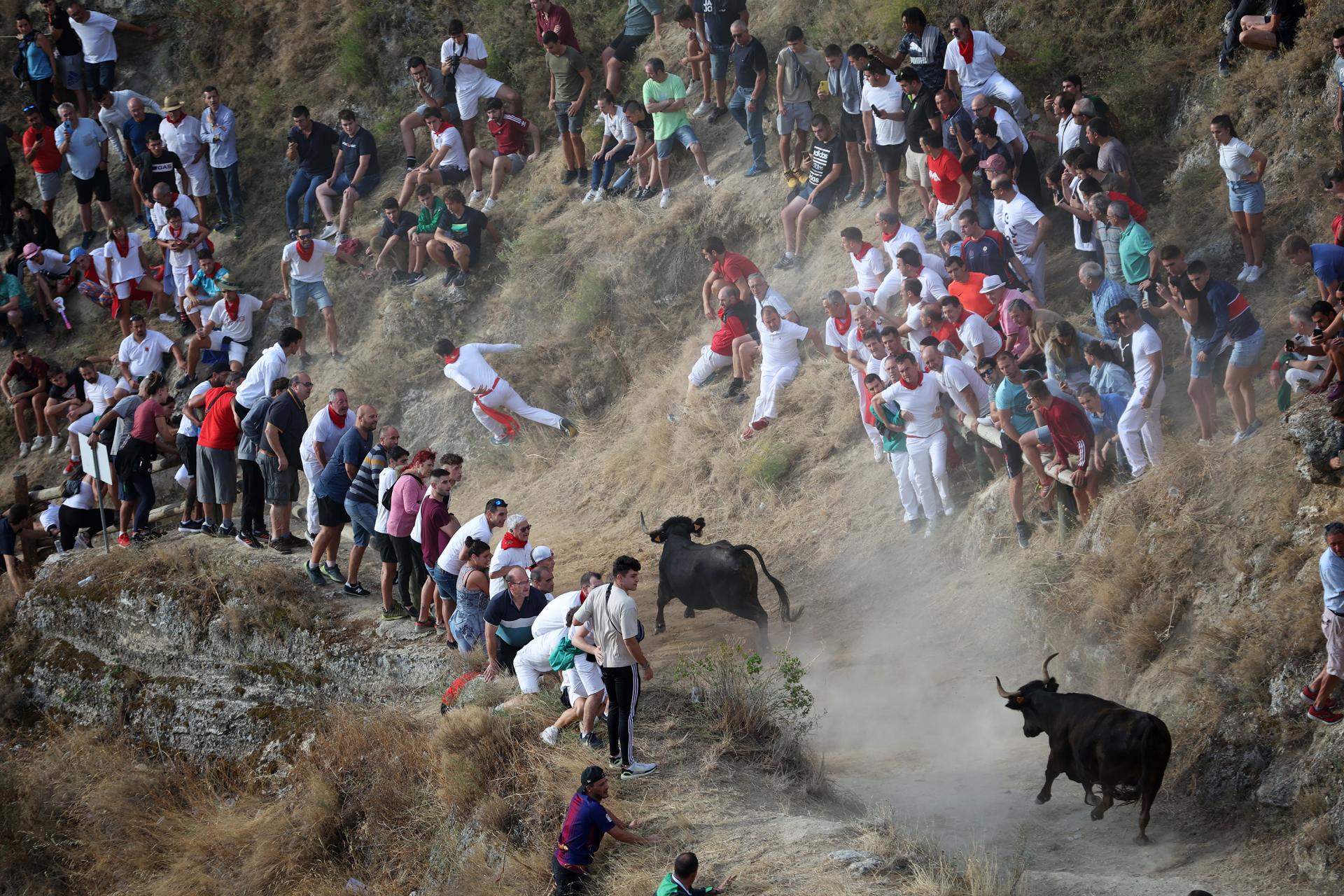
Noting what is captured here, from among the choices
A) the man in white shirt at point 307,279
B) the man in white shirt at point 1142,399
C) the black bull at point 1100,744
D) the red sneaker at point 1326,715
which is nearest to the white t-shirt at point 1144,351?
the man in white shirt at point 1142,399

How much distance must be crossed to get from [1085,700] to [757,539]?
19.0 feet

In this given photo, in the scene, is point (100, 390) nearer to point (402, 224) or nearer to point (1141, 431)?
point (402, 224)

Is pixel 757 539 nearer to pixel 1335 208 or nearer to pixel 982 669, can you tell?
pixel 982 669

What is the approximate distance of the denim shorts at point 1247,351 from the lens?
11664mm

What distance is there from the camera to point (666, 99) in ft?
61.3

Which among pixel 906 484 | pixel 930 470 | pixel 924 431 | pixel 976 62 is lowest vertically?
pixel 906 484

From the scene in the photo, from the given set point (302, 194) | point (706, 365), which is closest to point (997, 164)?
point (706, 365)

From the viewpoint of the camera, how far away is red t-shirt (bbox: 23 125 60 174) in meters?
23.9

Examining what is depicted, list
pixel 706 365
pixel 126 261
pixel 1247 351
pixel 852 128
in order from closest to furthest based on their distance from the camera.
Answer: pixel 1247 351 < pixel 706 365 < pixel 852 128 < pixel 126 261

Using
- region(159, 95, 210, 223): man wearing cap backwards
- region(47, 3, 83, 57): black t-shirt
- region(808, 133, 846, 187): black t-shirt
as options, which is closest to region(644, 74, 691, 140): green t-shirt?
region(808, 133, 846, 187): black t-shirt

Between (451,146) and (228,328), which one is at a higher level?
(451,146)

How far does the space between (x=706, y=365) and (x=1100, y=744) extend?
333 inches

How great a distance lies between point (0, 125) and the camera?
25516mm

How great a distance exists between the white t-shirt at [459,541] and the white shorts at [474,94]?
35.2ft
